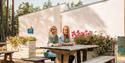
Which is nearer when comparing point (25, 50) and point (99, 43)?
point (99, 43)

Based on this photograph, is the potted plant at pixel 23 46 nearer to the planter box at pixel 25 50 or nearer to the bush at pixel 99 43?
the planter box at pixel 25 50

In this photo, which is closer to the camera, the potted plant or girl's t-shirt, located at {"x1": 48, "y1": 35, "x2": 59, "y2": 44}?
girl's t-shirt, located at {"x1": 48, "y1": 35, "x2": 59, "y2": 44}

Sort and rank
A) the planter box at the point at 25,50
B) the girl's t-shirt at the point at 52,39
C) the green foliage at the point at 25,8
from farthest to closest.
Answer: the green foliage at the point at 25,8
the planter box at the point at 25,50
the girl's t-shirt at the point at 52,39

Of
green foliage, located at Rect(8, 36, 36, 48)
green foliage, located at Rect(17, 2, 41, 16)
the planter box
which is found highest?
green foliage, located at Rect(17, 2, 41, 16)

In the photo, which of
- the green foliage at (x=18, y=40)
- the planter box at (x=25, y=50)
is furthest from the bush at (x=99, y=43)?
the green foliage at (x=18, y=40)

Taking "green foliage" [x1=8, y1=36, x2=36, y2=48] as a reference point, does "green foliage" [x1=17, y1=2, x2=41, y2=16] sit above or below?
above

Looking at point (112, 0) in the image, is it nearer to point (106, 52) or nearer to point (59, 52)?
point (106, 52)

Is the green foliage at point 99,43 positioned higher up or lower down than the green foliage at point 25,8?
lower down

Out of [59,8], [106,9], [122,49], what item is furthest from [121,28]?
[122,49]

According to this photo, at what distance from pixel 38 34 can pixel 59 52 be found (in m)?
15.8

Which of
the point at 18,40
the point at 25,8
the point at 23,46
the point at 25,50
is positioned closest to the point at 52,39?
the point at 25,50

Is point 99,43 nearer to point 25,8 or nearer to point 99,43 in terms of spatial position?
point 99,43

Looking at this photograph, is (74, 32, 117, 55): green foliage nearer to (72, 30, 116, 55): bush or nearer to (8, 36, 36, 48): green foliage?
(72, 30, 116, 55): bush

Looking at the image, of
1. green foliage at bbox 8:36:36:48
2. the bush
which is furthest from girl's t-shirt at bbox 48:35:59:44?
green foliage at bbox 8:36:36:48
